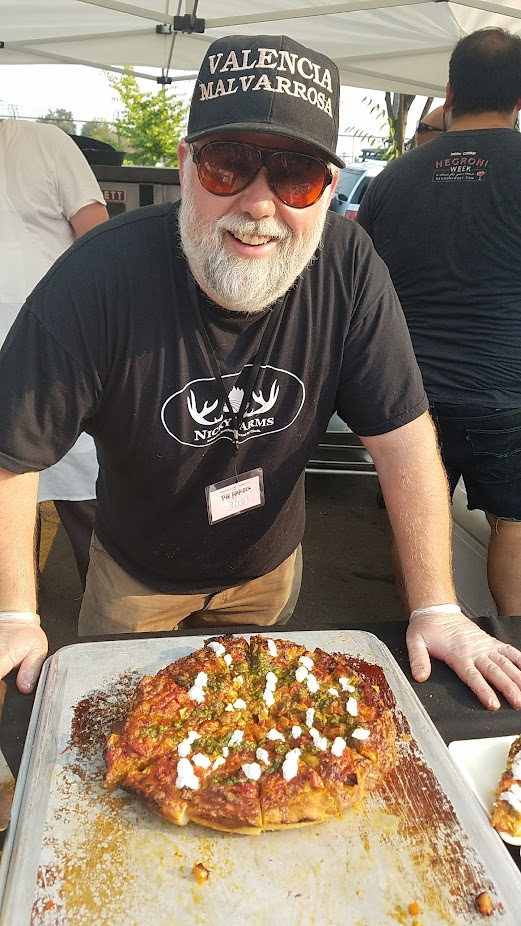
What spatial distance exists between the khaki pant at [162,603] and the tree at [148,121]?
29.4 metres

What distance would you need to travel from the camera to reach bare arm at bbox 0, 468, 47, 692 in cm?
156

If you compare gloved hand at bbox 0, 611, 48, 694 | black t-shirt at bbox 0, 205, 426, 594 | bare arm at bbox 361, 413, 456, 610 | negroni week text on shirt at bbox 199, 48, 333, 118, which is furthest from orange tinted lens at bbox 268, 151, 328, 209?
gloved hand at bbox 0, 611, 48, 694

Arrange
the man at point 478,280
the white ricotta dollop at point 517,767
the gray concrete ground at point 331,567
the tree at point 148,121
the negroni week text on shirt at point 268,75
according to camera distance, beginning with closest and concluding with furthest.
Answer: the white ricotta dollop at point 517,767
the negroni week text on shirt at point 268,75
the man at point 478,280
the gray concrete ground at point 331,567
the tree at point 148,121

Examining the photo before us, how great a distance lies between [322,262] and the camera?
1.88 m

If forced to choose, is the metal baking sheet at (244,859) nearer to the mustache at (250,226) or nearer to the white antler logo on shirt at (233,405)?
the white antler logo on shirt at (233,405)

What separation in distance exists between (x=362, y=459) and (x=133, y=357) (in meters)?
3.92

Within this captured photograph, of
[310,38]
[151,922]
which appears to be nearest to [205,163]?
[151,922]

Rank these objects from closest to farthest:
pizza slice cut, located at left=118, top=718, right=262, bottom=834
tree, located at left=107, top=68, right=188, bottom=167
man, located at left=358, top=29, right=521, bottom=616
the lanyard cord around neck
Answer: pizza slice cut, located at left=118, top=718, right=262, bottom=834 < the lanyard cord around neck < man, located at left=358, top=29, right=521, bottom=616 < tree, located at left=107, top=68, right=188, bottom=167

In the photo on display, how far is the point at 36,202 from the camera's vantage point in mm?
3107

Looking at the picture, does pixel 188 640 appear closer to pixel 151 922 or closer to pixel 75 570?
pixel 151 922

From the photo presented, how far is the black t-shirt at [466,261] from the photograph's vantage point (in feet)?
9.21

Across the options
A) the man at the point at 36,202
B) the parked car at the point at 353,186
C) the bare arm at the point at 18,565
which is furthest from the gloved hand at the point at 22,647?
the parked car at the point at 353,186

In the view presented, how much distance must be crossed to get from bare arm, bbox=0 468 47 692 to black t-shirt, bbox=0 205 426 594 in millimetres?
57

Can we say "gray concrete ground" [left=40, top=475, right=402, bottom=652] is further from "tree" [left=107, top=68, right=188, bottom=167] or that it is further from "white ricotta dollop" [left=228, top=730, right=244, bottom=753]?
"tree" [left=107, top=68, right=188, bottom=167]
